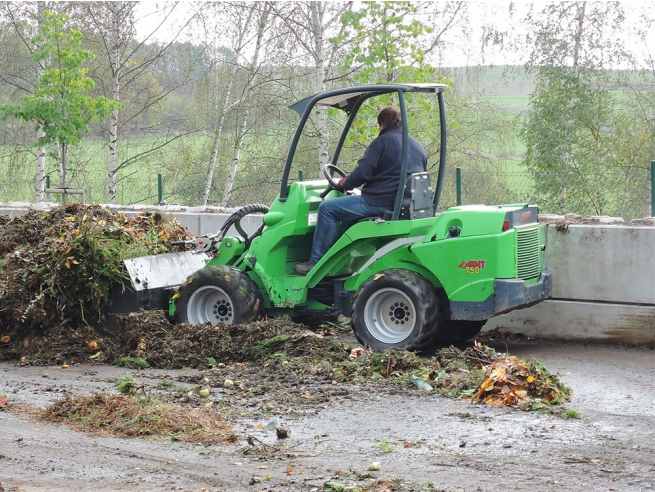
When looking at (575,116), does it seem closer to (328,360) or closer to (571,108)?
(571,108)

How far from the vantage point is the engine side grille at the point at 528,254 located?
9.30 meters

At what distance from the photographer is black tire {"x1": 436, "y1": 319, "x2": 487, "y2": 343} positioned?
10.0m

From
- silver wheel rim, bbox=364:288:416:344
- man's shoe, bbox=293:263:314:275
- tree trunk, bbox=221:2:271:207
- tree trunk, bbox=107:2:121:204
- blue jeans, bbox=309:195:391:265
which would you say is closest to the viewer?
silver wheel rim, bbox=364:288:416:344

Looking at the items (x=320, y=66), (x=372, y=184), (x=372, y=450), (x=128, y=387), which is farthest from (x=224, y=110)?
(x=372, y=450)

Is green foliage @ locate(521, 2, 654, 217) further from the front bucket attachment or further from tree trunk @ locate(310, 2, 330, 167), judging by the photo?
the front bucket attachment

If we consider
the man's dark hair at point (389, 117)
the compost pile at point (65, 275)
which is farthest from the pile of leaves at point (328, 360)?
the man's dark hair at point (389, 117)

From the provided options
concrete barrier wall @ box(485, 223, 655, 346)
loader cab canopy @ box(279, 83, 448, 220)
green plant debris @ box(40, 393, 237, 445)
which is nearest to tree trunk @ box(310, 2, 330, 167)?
loader cab canopy @ box(279, 83, 448, 220)

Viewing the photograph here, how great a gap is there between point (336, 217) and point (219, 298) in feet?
5.17

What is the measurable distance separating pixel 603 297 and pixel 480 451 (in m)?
4.79

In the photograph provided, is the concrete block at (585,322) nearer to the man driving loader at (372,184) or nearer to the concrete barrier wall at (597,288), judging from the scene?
the concrete barrier wall at (597,288)

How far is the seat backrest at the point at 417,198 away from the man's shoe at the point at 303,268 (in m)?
1.14

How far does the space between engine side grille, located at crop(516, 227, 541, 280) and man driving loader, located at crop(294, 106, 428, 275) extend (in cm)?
127

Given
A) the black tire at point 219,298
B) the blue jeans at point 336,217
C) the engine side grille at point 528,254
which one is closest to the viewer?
the engine side grille at point 528,254

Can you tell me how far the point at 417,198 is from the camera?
973 centimetres
